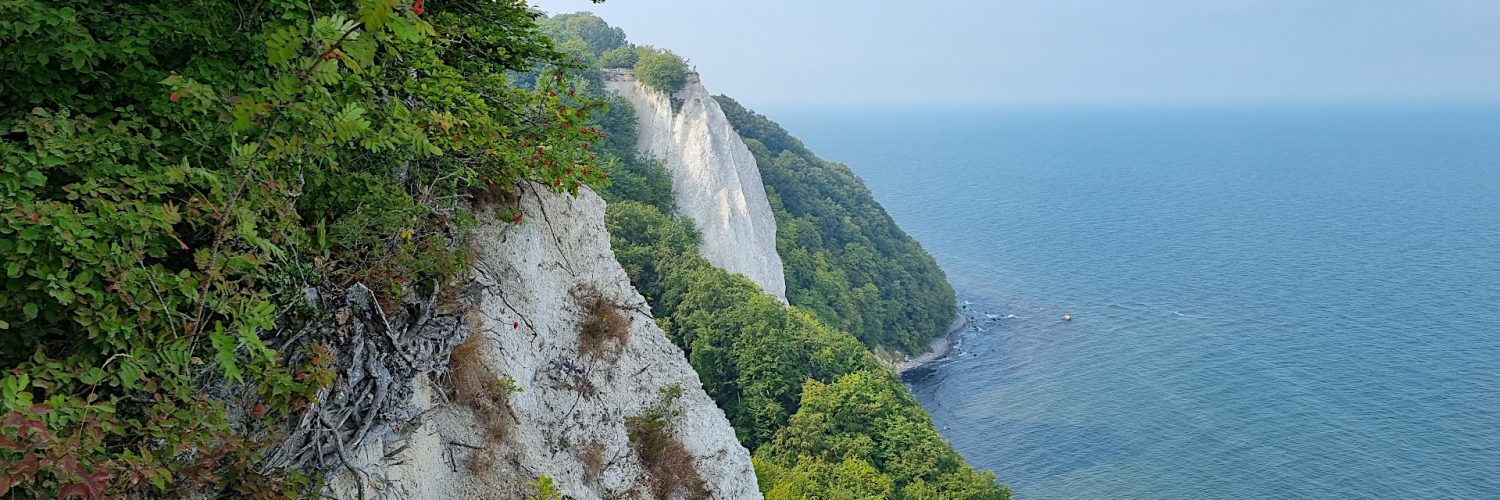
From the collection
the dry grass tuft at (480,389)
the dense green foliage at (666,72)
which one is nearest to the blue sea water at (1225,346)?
the dense green foliage at (666,72)

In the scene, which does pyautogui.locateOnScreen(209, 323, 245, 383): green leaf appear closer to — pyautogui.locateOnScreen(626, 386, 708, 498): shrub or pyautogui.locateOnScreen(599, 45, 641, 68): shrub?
pyautogui.locateOnScreen(626, 386, 708, 498): shrub

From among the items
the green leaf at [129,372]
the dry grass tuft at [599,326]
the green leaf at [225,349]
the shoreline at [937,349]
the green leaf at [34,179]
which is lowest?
the shoreline at [937,349]

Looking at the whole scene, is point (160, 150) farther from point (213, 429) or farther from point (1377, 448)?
point (1377, 448)

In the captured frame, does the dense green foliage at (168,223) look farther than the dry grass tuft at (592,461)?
No

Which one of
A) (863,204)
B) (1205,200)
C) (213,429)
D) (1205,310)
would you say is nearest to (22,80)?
(213,429)

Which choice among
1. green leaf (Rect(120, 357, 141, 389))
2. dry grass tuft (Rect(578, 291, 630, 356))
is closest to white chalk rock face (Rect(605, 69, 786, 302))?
dry grass tuft (Rect(578, 291, 630, 356))

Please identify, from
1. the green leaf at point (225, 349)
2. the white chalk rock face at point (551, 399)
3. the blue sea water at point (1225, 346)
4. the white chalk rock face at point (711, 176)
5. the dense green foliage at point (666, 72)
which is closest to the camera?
the green leaf at point (225, 349)

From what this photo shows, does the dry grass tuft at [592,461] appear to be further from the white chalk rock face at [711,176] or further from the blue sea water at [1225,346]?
the blue sea water at [1225,346]
